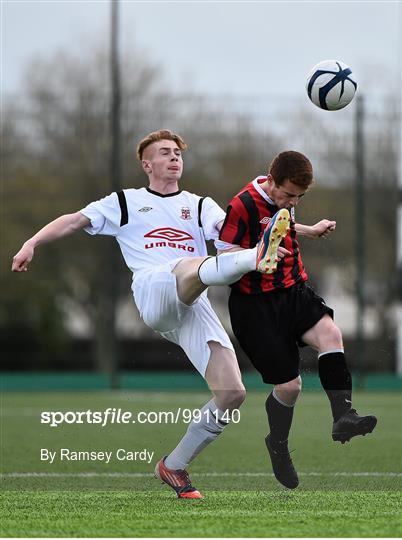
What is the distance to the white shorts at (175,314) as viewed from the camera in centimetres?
686

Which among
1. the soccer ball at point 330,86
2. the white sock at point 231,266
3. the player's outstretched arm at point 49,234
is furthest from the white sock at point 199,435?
the soccer ball at point 330,86

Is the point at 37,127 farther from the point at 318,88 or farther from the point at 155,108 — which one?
the point at 318,88

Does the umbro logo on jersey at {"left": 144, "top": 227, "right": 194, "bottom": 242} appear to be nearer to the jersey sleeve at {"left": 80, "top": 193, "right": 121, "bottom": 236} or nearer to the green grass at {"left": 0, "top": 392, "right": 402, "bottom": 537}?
the jersey sleeve at {"left": 80, "top": 193, "right": 121, "bottom": 236}

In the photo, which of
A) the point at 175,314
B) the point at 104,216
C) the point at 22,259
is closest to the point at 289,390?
the point at 175,314

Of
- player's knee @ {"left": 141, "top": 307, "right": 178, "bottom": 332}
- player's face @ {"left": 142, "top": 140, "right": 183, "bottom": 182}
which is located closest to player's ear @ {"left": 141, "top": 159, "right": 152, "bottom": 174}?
player's face @ {"left": 142, "top": 140, "right": 183, "bottom": 182}

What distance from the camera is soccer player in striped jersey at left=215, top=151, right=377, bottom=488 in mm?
6660

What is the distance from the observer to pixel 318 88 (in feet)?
24.0

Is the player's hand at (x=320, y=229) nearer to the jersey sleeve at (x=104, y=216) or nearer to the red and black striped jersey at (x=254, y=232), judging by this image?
the red and black striped jersey at (x=254, y=232)

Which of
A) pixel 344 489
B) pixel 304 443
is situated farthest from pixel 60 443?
pixel 344 489

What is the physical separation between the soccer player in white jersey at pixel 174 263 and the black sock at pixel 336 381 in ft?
1.60

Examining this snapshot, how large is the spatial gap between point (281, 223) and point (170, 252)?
102 centimetres

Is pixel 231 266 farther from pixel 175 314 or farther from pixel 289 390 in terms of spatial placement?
pixel 289 390

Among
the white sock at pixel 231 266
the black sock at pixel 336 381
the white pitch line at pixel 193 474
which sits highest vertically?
the white sock at pixel 231 266

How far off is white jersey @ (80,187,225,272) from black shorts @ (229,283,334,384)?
1.66ft
